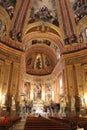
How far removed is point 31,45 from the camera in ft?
78.6

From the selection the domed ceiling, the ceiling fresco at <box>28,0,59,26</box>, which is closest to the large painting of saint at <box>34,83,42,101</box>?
the domed ceiling

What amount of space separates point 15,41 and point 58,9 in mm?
6474

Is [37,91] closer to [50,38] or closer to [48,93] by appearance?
[48,93]

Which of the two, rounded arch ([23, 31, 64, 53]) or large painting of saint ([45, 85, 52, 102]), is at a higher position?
→ rounded arch ([23, 31, 64, 53])

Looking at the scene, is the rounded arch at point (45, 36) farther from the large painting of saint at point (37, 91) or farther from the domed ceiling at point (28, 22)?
the large painting of saint at point (37, 91)

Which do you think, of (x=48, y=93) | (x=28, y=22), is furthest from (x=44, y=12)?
(x=48, y=93)

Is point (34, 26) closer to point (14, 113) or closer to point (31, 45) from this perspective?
point (31, 45)

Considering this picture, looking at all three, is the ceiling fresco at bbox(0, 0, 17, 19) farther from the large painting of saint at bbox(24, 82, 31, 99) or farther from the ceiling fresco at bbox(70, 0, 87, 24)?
the large painting of saint at bbox(24, 82, 31, 99)

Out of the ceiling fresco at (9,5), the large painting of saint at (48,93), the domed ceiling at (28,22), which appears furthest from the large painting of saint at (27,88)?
the ceiling fresco at (9,5)

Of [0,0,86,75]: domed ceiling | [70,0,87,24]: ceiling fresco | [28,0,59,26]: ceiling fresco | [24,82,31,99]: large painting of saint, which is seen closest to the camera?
[0,0,86,75]: domed ceiling

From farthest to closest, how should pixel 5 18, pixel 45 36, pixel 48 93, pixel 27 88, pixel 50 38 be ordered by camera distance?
pixel 48 93, pixel 27 88, pixel 50 38, pixel 45 36, pixel 5 18

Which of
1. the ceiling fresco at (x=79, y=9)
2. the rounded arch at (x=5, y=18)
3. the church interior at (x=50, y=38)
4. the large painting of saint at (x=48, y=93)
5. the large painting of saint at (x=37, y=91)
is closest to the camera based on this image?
the church interior at (x=50, y=38)

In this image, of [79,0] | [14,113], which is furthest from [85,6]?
[14,113]

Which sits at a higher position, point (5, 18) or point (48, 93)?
point (5, 18)
